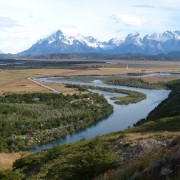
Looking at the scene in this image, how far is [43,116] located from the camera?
66188 mm

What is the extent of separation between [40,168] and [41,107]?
167ft

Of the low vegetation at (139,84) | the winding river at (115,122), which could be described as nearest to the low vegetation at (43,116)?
the winding river at (115,122)

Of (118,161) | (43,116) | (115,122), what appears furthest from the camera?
(43,116)

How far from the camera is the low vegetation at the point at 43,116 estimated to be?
52.8m

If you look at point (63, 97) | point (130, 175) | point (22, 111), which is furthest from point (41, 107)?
point (130, 175)

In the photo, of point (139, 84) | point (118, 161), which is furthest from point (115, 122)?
point (139, 84)

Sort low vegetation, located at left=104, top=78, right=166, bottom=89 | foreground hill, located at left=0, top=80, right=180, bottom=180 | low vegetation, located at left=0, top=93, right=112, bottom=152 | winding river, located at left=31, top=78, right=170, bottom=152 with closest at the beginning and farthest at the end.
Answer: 1. foreground hill, located at left=0, top=80, right=180, bottom=180
2. low vegetation, located at left=0, top=93, right=112, bottom=152
3. winding river, located at left=31, top=78, right=170, bottom=152
4. low vegetation, located at left=104, top=78, right=166, bottom=89

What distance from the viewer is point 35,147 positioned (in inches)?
1966

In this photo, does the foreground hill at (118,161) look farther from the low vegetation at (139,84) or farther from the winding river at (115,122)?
the low vegetation at (139,84)

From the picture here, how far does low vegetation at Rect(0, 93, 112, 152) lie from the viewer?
2078 inches

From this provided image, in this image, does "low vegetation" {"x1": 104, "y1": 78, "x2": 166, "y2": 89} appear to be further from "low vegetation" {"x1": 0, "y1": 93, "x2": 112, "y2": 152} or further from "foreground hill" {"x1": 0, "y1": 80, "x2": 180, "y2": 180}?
"foreground hill" {"x1": 0, "y1": 80, "x2": 180, "y2": 180}

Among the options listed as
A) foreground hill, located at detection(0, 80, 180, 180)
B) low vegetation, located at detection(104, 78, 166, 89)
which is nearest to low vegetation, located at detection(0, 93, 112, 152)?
foreground hill, located at detection(0, 80, 180, 180)

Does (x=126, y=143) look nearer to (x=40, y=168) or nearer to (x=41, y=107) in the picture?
(x=40, y=168)

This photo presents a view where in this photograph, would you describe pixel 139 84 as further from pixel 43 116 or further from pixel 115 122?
pixel 43 116
